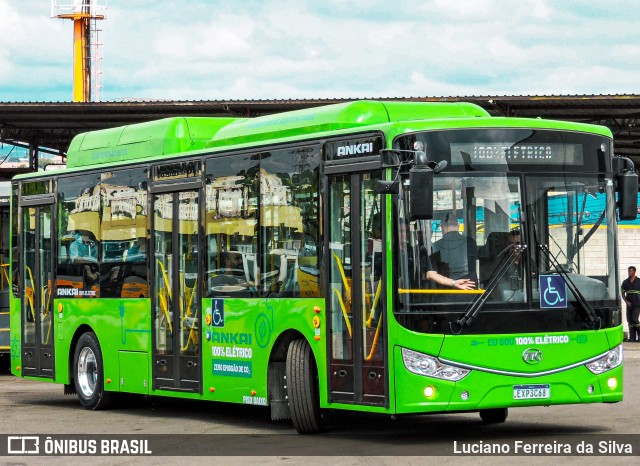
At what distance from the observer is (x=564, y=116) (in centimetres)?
3309

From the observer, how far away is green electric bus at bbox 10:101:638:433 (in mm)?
11992

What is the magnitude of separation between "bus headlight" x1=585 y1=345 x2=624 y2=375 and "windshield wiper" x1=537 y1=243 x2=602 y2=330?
1.06ft

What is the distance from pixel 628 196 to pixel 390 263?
2335mm

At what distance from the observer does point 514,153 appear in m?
12.3

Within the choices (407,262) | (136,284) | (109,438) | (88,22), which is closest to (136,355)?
(136,284)

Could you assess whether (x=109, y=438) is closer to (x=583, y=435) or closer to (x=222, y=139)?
(x=222, y=139)

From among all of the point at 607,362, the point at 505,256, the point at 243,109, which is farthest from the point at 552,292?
the point at 243,109

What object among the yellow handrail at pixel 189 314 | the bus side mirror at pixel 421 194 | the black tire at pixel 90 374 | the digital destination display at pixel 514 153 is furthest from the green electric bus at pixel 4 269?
the bus side mirror at pixel 421 194

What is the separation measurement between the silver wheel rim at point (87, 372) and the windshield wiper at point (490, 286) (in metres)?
6.72

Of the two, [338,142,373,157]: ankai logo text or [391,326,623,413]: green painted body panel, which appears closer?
[391,326,623,413]: green painted body panel

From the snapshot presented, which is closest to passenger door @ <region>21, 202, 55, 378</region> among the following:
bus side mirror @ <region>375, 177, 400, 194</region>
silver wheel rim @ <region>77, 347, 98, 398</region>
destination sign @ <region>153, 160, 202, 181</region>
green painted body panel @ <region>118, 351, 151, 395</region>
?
silver wheel rim @ <region>77, 347, 98, 398</region>

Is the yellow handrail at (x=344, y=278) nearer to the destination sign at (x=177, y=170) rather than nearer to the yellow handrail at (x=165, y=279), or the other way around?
the destination sign at (x=177, y=170)

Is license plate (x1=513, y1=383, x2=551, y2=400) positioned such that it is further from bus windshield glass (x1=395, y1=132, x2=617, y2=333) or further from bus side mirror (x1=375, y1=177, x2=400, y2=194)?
bus side mirror (x1=375, y1=177, x2=400, y2=194)

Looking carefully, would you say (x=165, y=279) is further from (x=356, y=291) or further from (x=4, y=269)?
(x=4, y=269)
